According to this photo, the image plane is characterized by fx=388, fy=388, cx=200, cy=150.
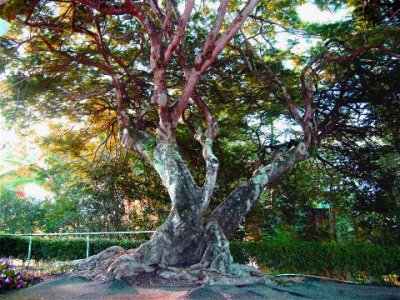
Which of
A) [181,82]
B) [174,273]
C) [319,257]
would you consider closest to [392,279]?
[319,257]

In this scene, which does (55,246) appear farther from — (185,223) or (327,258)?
(327,258)

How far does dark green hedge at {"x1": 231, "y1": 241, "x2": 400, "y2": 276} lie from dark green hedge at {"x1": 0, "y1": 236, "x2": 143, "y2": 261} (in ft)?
13.2

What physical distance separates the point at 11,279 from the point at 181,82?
6737 mm

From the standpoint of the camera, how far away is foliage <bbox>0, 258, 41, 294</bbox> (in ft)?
21.2

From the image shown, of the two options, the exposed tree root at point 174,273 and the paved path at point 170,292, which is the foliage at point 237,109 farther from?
the paved path at point 170,292

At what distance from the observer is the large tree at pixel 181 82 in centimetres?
754

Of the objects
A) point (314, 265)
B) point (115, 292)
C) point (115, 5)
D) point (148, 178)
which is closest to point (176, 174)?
point (115, 292)

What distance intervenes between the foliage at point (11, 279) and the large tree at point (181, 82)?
1.64m

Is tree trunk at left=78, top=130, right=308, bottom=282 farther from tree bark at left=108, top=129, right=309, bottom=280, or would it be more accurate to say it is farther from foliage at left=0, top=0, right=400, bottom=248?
foliage at left=0, top=0, right=400, bottom=248

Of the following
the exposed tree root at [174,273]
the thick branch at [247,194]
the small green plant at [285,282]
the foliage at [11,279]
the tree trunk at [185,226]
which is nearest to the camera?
the foliage at [11,279]

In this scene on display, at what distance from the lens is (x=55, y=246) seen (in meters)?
12.2

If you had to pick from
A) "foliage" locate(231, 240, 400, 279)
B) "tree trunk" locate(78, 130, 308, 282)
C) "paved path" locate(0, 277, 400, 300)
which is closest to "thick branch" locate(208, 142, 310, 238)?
→ "tree trunk" locate(78, 130, 308, 282)

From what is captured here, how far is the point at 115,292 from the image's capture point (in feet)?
19.6

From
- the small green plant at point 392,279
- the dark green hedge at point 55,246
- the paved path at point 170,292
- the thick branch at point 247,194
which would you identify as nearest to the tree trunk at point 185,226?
the thick branch at point 247,194
